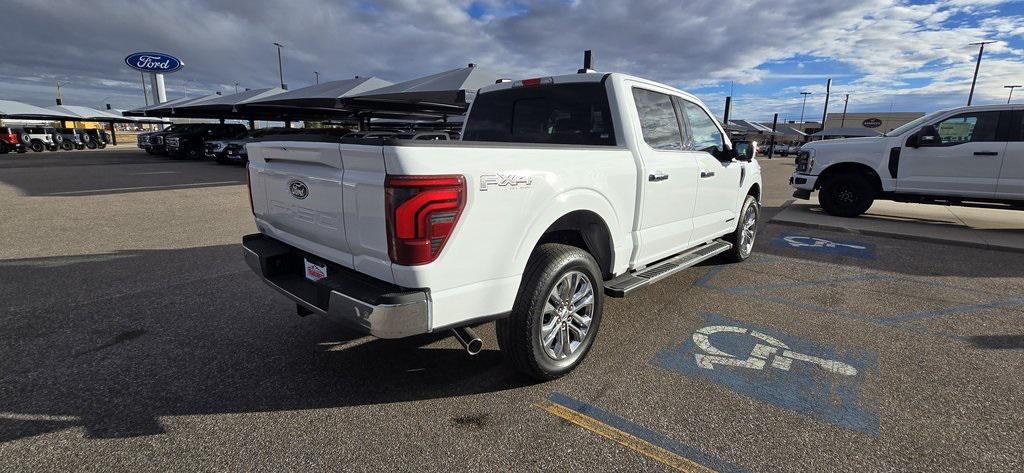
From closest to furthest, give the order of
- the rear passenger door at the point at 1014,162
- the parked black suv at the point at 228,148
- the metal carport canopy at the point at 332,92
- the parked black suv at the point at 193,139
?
the rear passenger door at the point at 1014,162, the metal carport canopy at the point at 332,92, the parked black suv at the point at 228,148, the parked black suv at the point at 193,139

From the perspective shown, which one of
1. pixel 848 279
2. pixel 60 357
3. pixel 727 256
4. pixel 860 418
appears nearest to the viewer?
pixel 860 418

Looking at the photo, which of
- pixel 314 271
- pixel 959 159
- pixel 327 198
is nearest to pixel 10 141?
pixel 314 271

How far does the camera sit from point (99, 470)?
217cm

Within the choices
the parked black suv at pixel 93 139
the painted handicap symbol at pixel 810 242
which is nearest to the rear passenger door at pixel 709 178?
the painted handicap symbol at pixel 810 242

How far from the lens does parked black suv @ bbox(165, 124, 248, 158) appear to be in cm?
2134

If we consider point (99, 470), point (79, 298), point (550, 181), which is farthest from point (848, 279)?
Result: point (79, 298)

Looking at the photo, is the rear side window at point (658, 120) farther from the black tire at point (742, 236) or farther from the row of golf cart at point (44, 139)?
the row of golf cart at point (44, 139)

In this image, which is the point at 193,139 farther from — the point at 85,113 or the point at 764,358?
the point at 85,113

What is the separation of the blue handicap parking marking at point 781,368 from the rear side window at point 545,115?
163 centimetres

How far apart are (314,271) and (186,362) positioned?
1211 mm

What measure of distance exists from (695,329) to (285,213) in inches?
120

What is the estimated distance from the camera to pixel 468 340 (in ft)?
8.54

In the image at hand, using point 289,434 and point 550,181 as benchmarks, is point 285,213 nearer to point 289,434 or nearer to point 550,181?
point 289,434

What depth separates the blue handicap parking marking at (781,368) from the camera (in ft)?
9.02
